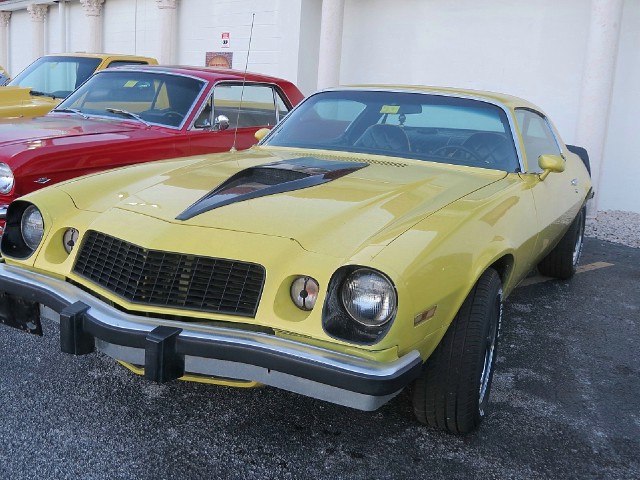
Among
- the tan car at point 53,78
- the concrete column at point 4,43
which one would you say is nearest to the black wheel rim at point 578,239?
the tan car at point 53,78

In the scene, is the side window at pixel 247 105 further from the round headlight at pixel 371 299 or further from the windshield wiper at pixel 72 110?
the round headlight at pixel 371 299

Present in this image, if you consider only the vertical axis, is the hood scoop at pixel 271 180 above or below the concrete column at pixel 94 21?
below

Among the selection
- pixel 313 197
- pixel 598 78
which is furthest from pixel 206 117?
pixel 598 78

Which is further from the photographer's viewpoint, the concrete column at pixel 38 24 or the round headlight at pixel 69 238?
the concrete column at pixel 38 24

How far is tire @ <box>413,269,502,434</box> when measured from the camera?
2549 mm

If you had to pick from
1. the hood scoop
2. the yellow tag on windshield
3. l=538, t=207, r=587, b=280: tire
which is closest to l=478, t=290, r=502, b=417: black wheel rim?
the hood scoop

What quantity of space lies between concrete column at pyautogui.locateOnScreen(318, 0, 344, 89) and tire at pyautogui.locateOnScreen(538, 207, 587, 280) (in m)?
6.18

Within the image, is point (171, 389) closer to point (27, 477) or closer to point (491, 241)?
point (27, 477)

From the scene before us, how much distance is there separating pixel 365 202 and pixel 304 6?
9661 millimetres

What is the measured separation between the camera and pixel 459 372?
8.37 ft

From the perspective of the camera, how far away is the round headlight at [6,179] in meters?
4.04

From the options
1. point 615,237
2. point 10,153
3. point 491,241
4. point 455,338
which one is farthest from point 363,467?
point 615,237

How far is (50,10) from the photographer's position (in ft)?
62.6

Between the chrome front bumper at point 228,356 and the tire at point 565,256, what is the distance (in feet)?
10.4
